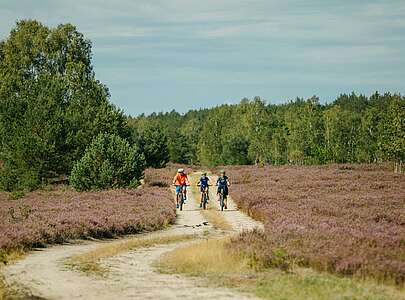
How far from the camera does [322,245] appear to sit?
17391 millimetres

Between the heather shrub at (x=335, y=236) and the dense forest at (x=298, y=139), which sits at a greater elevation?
the dense forest at (x=298, y=139)

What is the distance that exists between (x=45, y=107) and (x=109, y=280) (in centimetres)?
3591

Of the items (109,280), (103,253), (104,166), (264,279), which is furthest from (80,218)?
(104,166)

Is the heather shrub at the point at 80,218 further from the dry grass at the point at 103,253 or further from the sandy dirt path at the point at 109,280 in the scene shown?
A: the dry grass at the point at 103,253

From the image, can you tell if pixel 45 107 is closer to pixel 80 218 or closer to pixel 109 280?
pixel 80 218

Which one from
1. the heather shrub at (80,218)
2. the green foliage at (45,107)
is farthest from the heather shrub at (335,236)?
the green foliage at (45,107)

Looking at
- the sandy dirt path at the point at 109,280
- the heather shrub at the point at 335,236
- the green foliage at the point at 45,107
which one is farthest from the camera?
the green foliage at the point at 45,107

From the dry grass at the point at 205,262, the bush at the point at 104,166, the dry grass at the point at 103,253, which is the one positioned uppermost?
the bush at the point at 104,166

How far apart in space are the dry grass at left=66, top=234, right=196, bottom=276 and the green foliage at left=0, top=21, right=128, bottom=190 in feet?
81.4

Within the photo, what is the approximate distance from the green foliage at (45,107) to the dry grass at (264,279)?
102ft

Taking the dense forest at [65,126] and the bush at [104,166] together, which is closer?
the bush at [104,166]

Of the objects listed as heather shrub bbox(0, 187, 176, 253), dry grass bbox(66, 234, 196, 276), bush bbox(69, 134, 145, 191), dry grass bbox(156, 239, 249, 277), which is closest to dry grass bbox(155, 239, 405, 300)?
dry grass bbox(156, 239, 249, 277)

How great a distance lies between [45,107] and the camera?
1907 inches

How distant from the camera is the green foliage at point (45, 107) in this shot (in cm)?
4706
